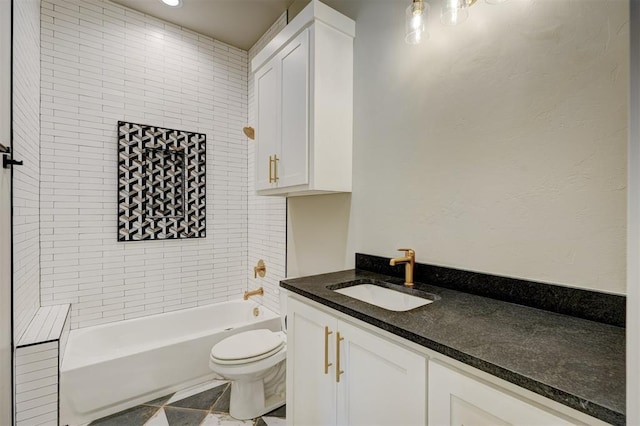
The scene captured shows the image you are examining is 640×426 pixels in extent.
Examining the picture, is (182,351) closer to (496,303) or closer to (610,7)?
(496,303)

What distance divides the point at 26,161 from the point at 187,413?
6.06 feet

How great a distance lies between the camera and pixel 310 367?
1305mm

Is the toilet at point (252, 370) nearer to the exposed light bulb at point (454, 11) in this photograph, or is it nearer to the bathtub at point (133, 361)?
the bathtub at point (133, 361)

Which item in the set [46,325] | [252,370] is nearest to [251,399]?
[252,370]

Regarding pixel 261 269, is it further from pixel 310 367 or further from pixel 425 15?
pixel 425 15

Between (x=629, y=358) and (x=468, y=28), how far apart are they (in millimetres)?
1359

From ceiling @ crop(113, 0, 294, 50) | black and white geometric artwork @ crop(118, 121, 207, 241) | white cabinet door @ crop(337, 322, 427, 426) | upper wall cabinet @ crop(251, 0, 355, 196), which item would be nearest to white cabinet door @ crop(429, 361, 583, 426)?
white cabinet door @ crop(337, 322, 427, 426)

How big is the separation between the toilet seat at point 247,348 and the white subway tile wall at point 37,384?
85 cm

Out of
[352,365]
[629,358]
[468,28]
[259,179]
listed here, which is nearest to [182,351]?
[259,179]

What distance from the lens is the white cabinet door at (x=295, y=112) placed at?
5.59ft

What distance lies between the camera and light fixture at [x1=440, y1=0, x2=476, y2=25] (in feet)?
3.90

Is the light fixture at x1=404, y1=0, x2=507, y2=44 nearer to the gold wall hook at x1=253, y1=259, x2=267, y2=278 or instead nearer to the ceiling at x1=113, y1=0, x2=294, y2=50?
the ceiling at x1=113, y1=0, x2=294, y2=50

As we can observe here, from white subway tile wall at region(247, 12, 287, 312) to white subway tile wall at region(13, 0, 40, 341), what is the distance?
1.62m

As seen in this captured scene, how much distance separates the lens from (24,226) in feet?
5.79
